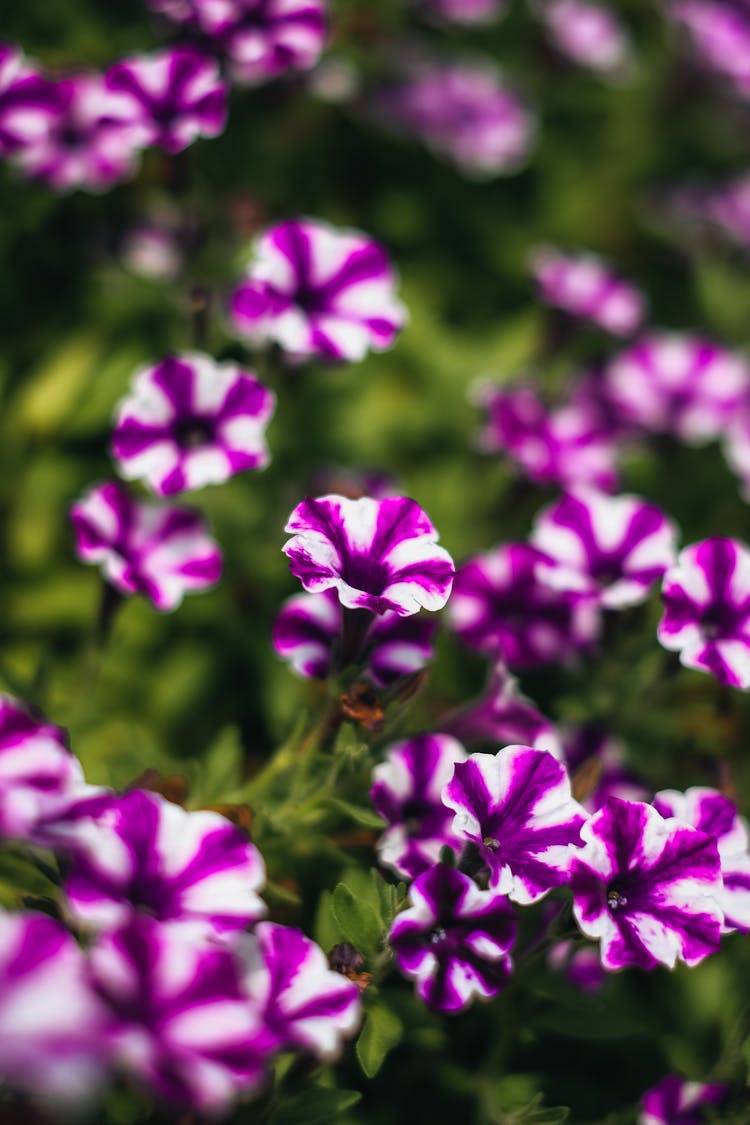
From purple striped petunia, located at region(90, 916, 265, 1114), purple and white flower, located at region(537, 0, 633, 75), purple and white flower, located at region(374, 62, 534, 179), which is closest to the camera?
purple striped petunia, located at region(90, 916, 265, 1114)

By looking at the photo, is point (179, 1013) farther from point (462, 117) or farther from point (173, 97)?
point (462, 117)

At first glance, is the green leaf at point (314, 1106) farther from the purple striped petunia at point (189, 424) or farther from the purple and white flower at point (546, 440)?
the purple and white flower at point (546, 440)

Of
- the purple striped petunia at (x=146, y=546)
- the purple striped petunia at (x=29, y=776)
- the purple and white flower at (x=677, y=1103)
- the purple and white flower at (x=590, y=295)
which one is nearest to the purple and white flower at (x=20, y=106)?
the purple striped petunia at (x=146, y=546)

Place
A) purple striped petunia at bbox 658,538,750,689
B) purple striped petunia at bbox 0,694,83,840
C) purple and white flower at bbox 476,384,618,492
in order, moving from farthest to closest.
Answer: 1. purple and white flower at bbox 476,384,618,492
2. purple striped petunia at bbox 658,538,750,689
3. purple striped petunia at bbox 0,694,83,840

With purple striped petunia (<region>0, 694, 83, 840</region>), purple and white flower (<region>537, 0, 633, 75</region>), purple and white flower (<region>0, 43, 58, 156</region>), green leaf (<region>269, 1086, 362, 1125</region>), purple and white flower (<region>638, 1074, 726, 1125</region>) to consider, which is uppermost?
purple and white flower (<region>537, 0, 633, 75</region>)

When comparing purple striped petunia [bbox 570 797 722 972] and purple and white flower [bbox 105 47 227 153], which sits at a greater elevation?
purple and white flower [bbox 105 47 227 153]

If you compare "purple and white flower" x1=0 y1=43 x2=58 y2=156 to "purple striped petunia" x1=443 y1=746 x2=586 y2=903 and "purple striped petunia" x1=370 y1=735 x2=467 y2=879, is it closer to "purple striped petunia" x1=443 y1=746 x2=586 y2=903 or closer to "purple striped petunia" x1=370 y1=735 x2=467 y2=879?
"purple striped petunia" x1=370 y1=735 x2=467 y2=879

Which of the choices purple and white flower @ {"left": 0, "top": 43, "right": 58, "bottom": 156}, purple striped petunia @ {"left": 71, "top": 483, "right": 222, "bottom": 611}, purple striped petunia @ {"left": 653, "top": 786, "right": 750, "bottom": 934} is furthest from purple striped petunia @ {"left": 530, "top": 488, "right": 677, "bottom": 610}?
purple and white flower @ {"left": 0, "top": 43, "right": 58, "bottom": 156}
